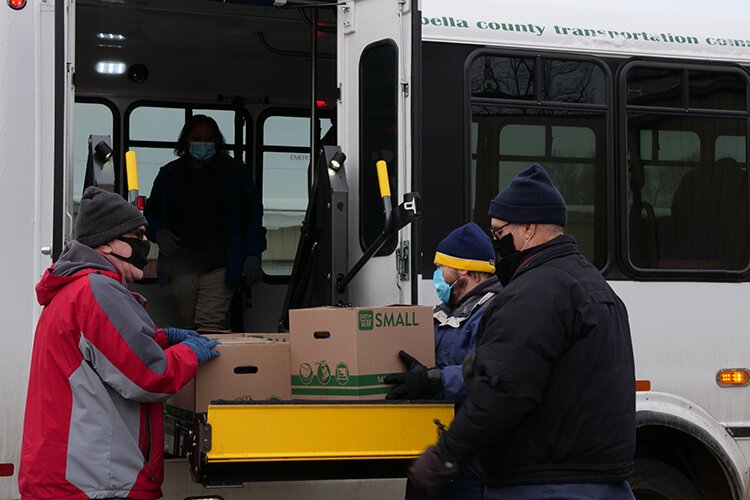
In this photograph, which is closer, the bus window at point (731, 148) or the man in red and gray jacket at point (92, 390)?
the man in red and gray jacket at point (92, 390)

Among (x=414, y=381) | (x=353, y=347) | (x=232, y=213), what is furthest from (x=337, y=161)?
(x=232, y=213)

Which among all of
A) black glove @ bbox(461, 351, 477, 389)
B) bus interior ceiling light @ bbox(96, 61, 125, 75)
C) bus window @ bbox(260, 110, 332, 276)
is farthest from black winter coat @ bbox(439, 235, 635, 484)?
bus interior ceiling light @ bbox(96, 61, 125, 75)

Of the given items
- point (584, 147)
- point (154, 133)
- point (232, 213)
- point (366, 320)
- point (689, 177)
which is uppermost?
point (154, 133)

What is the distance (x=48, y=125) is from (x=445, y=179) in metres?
1.87

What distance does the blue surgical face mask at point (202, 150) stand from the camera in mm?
6512

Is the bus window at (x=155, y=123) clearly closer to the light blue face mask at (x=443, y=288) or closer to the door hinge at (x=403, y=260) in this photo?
the door hinge at (x=403, y=260)

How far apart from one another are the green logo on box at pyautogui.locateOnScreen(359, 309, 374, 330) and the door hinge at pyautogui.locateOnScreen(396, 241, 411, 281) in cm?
60

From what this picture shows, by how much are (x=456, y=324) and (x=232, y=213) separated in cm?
256

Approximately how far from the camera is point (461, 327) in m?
4.46

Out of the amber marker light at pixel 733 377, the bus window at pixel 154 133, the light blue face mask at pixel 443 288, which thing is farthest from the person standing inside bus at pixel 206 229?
the amber marker light at pixel 733 377

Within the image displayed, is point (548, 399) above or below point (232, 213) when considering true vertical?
below

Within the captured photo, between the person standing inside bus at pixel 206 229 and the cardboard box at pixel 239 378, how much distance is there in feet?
7.42

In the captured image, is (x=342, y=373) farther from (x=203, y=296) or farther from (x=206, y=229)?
(x=206, y=229)

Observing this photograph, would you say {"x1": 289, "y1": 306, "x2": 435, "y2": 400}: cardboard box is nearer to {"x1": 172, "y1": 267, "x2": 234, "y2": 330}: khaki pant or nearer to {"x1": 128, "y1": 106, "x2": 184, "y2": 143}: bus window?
{"x1": 172, "y1": 267, "x2": 234, "y2": 330}: khaki pant
